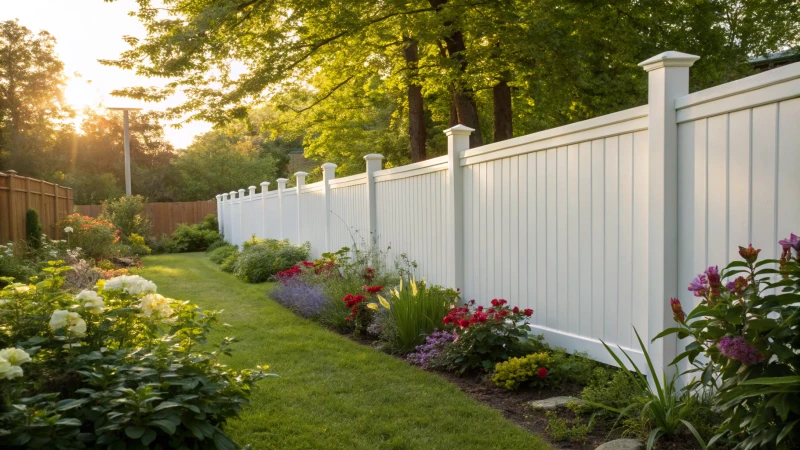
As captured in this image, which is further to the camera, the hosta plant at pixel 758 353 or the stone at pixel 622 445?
the stone at pixel 622 445

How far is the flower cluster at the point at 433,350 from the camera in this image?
502 centimetres

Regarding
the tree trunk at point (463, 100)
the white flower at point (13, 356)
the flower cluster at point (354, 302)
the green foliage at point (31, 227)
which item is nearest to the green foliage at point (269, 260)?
the tree trunk at point (463, 100)

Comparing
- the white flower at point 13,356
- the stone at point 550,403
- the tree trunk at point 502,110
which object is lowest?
the stone at point 550,403

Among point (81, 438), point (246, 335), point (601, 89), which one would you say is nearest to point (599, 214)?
point (81, 438)

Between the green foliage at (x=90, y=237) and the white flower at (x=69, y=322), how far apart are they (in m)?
12.9

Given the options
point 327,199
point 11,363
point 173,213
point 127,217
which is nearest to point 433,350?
point 11,363

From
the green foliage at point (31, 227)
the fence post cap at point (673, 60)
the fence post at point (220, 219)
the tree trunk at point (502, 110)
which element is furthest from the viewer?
the fence post at point (220, 219)

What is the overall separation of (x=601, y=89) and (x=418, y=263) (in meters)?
5.83

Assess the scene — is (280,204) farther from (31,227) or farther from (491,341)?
(491,341)

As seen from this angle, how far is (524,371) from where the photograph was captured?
4266mm

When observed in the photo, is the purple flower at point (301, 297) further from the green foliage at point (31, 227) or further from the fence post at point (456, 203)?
the green foliage at point (31, 227)

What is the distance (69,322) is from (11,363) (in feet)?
1.84

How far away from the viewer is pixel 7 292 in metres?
3.11

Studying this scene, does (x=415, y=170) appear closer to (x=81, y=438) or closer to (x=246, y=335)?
(x=246, y=335)
